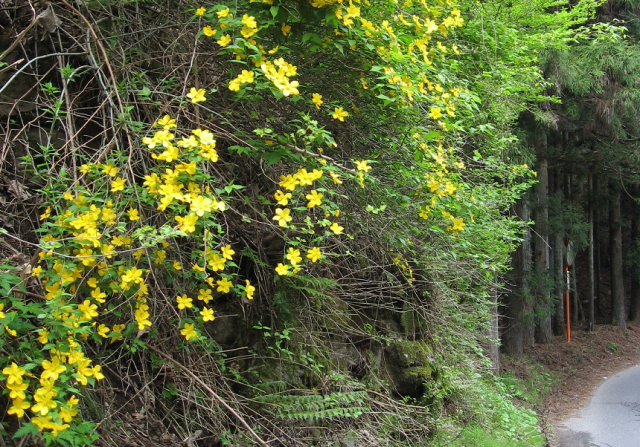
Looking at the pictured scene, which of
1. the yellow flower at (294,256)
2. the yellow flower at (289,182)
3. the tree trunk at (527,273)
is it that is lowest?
the tree trunk at (527,273)

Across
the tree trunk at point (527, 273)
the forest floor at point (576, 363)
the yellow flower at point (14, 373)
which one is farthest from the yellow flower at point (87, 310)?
the tree trunk at point (527, 273)

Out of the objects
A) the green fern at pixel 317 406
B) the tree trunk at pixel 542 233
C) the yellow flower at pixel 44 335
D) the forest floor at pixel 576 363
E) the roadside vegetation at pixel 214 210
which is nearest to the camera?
the yellow flower at pixel 44 335

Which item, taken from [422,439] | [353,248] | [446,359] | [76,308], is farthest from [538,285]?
[76,308]

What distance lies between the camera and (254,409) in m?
3.72

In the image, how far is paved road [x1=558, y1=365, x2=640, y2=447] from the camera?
8.13 meters

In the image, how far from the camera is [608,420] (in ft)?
31.1

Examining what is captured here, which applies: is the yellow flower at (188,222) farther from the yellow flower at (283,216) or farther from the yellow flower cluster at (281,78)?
the yellow flower cluster at (281,78)

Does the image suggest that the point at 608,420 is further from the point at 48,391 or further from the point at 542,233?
the point at 48,391

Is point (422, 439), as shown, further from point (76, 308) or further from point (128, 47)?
point (128, 47)

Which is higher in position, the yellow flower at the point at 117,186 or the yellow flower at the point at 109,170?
the yellow flower at the point at 109,170

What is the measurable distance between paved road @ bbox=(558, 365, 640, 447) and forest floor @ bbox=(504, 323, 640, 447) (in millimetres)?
215

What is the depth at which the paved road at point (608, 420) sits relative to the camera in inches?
320

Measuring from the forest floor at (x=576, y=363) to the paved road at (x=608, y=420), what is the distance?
22cm

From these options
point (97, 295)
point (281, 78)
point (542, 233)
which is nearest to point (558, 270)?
point (542, 233)
